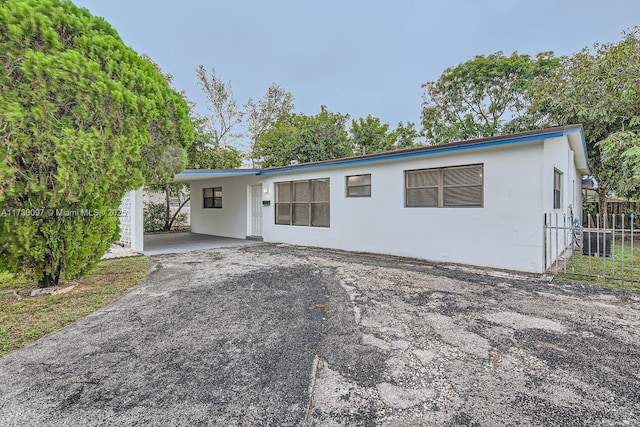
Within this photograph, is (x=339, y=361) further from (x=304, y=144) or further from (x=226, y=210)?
(x=304, y=144)

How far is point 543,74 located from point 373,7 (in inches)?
388

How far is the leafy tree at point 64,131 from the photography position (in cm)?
371

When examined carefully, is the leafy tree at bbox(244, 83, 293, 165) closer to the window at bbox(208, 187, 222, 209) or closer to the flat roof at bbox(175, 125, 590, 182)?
the window at bbox(208, 187, 222, 209)

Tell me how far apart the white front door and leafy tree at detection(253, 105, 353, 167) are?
576 cm

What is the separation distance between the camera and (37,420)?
197cm

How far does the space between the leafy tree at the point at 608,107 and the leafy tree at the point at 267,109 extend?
1599 centimetres

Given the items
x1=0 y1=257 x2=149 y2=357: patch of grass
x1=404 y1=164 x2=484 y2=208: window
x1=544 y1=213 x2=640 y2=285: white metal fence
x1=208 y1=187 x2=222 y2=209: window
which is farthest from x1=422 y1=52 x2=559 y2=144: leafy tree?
x1=0 y1=257 x2=149 y2=357: patch of grass

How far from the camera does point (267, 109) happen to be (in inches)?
894

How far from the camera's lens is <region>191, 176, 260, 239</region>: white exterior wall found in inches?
481

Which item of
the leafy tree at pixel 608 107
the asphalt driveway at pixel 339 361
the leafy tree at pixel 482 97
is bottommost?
the asphalt driveway at pixel 339 361

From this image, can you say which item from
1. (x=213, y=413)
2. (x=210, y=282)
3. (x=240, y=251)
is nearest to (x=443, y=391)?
(x=213, y=413)

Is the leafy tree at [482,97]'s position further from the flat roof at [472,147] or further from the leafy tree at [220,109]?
the leafy tree at [220,109]

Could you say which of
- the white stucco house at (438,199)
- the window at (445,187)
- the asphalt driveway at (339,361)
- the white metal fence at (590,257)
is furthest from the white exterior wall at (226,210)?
the white metal fence at (590,257)

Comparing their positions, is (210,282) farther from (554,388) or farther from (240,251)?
(554,388)
